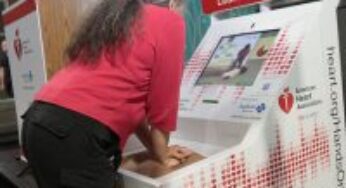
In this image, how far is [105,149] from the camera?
1.67 m

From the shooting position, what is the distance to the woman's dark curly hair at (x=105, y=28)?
1.64m

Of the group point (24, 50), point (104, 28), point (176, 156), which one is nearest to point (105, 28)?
point (104, 28)

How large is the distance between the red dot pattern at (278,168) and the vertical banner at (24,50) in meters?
1.75

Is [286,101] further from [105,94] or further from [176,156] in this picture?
[105,94]

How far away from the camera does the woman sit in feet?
5.29

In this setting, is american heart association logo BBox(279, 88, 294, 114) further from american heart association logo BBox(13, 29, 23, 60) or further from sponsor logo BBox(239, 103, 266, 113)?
american heart association logo BBox(13, 29, 23, 60)

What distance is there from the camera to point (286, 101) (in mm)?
1791

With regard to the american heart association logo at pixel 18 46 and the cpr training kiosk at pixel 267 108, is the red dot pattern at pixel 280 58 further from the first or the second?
the american heart association logo at pixel 18 46

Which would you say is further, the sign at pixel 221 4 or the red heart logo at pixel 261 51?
the sign at pixel 221 4

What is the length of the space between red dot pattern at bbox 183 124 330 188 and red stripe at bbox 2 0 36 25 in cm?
192

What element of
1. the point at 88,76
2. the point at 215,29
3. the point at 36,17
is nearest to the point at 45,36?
the point at 36,17

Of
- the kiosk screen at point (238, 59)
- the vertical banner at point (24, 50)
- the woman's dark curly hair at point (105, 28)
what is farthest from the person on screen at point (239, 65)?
the vertical banner at point (24, 50)

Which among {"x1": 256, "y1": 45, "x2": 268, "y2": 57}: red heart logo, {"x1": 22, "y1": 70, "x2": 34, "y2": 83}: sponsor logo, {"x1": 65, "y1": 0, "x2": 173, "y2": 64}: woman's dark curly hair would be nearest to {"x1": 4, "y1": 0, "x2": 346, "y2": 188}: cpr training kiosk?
{"x1": 256, "y1": 45, "x2": 268, "y2": 57}: red heart logo

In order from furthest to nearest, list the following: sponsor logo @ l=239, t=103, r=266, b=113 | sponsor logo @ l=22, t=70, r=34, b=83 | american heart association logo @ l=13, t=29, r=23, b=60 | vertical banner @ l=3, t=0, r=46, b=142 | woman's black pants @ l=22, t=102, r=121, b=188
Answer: american heart association logo @ l=13, t=29, r=23, b=60 → sponsor logo @ l=22, t=70, r=34, b=83 → vertical banner @ l=3, t=0, r=46, b=142 → sponsor logo @ l=239, t=103, r=266, b=113 → woman's black pants @ l=22, t=102, r=121, b=188
